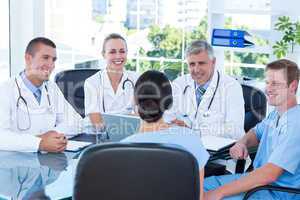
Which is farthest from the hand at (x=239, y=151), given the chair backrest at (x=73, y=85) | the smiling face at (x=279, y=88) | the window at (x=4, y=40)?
the window at (x=4, y=40)

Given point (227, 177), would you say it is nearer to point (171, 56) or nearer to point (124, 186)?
point (124, 186)

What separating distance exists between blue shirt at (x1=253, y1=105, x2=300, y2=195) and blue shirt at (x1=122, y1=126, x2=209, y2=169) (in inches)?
17.3

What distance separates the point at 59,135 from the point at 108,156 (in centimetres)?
78

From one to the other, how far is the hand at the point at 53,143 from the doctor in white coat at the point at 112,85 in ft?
2.93

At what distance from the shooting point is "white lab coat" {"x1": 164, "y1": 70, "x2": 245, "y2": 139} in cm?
294

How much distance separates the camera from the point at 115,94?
10.6 feet

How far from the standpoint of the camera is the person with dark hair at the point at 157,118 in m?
1.79

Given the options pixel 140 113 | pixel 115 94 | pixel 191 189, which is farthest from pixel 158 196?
pixel 115 94

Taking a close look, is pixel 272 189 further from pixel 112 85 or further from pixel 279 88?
pixel 112 85

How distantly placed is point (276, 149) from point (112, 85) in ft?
4.66

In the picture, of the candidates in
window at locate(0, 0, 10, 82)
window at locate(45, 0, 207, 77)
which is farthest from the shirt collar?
window at locate(45, 0, 207, 77)

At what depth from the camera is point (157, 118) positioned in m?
1.87

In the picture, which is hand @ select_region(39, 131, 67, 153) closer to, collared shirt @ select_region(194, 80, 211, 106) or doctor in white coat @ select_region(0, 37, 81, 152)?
doctor in white coat @ select_region(0, 37, 81, 152)

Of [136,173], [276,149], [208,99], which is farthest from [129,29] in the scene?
[136,173]
